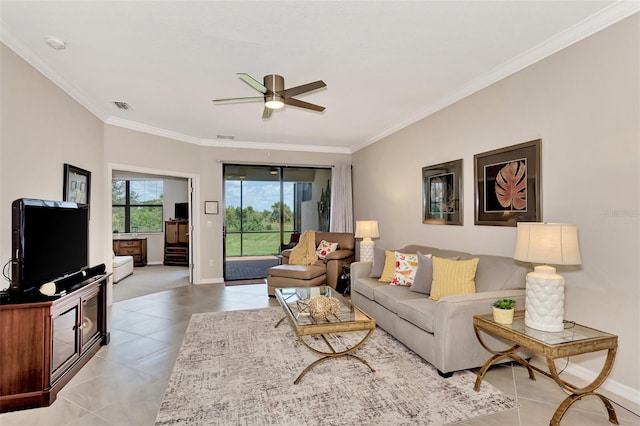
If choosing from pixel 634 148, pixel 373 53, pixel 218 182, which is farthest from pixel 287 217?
pixel 634 148

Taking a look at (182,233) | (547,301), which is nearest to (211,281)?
(182,233)

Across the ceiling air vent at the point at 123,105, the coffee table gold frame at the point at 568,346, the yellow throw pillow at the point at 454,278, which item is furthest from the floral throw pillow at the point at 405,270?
the ceiling air vent at the point at 123,105

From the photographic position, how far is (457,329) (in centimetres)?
253

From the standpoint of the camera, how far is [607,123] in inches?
92.4

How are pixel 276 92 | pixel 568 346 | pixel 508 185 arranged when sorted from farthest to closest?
pixel 508 185 < pixel 276 92 < pixel 568 346

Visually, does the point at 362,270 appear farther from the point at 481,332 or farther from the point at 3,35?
the point at 3,35

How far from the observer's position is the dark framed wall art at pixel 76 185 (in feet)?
11.6

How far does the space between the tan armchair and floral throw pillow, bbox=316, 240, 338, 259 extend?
98mm

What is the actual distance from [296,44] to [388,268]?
2.65 m

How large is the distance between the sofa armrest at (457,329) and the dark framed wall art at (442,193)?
140cm

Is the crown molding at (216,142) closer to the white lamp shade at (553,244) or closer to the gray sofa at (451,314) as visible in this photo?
the gray sofa at (451,314)

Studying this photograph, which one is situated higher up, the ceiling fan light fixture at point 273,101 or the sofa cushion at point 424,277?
the ceiling fan light fixture at point 273,101

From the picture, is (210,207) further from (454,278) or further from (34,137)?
(454,278)

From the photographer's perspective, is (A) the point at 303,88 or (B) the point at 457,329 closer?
(B) the point at 457,329
